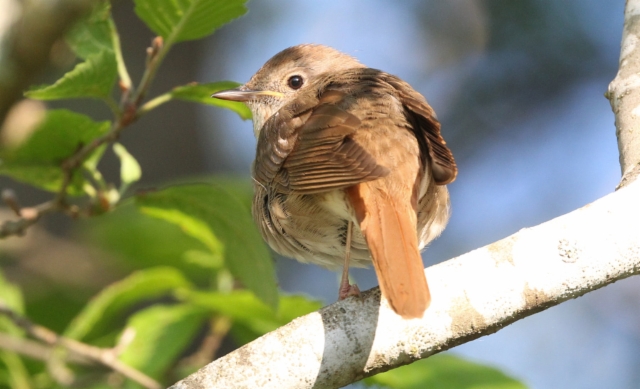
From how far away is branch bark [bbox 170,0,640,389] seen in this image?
2570 mm

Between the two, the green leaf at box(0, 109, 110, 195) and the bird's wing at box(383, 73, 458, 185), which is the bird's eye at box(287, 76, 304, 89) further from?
the green leaf at box(0, 109, 110, 195)

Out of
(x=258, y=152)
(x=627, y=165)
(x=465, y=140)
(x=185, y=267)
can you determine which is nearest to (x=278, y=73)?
(x=258, y=152)

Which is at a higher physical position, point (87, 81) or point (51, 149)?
point (87, 81)

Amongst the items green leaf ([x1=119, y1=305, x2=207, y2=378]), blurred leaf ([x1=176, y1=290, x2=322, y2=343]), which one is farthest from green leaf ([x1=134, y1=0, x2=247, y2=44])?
green leaf ([x1=119, y1=305, x2=207, y2=378])

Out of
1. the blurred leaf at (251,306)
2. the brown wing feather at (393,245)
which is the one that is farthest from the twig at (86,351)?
the brown wing feather at (393,245)

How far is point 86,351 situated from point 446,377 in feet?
5.63

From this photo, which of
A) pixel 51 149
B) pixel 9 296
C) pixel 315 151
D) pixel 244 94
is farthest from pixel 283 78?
pixel 9 296

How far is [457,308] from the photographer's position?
106 inches

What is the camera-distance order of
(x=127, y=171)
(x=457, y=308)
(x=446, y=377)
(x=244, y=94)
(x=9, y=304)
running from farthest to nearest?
1. (x=244, y=94)
2. (x=9, y=304)
3. (x=127, y=171)
4. (x=446, y=377)
5. (x=457, y=308)

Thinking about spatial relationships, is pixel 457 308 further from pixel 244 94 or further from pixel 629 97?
pixel 244 94

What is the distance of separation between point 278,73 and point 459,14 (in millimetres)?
6394

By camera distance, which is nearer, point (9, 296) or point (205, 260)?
point (9, 296)

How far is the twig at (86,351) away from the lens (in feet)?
11.9

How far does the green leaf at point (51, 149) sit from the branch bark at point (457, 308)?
5.10 feet
